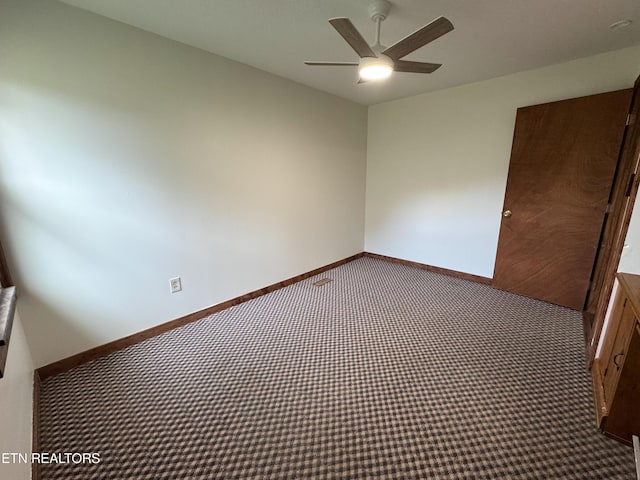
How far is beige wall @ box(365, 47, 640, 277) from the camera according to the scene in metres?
2.41

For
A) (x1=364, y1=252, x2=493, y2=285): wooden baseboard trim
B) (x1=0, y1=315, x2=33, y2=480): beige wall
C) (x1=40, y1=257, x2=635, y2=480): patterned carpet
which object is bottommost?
(x1=40, y1=257, x2=635, y2=480): patterned carpet

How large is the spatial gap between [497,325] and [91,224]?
318 cm

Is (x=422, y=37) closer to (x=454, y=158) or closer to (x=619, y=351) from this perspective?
(x=619, y=351)

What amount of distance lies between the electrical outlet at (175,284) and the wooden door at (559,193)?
3.22 meters

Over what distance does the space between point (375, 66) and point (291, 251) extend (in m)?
2.05

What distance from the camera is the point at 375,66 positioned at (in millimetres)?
1578

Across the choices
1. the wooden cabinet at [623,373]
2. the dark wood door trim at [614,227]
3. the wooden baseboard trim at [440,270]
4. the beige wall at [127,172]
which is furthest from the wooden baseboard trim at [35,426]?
the wooden baseboard trim at [440,270]

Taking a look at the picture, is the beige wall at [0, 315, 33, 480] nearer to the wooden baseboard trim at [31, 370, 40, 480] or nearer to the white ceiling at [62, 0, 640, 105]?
the wooden baseboard trim at [31, 370, 40, 480]

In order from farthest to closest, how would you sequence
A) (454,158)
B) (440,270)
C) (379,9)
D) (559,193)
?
(440,270) → (454,158) → (559,193) → (379,9)

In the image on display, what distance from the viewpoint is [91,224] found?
5.88ft

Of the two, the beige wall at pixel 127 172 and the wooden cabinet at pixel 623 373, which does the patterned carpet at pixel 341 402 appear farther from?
the beige wall at pixel 127 172

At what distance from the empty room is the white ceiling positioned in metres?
0.02

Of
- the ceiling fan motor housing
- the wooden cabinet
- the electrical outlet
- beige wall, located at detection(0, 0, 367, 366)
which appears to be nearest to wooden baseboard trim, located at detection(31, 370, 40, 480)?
beige wall, located at detection(0, 0, 367, 366)

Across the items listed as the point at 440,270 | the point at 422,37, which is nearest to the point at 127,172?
the point at 422,37
